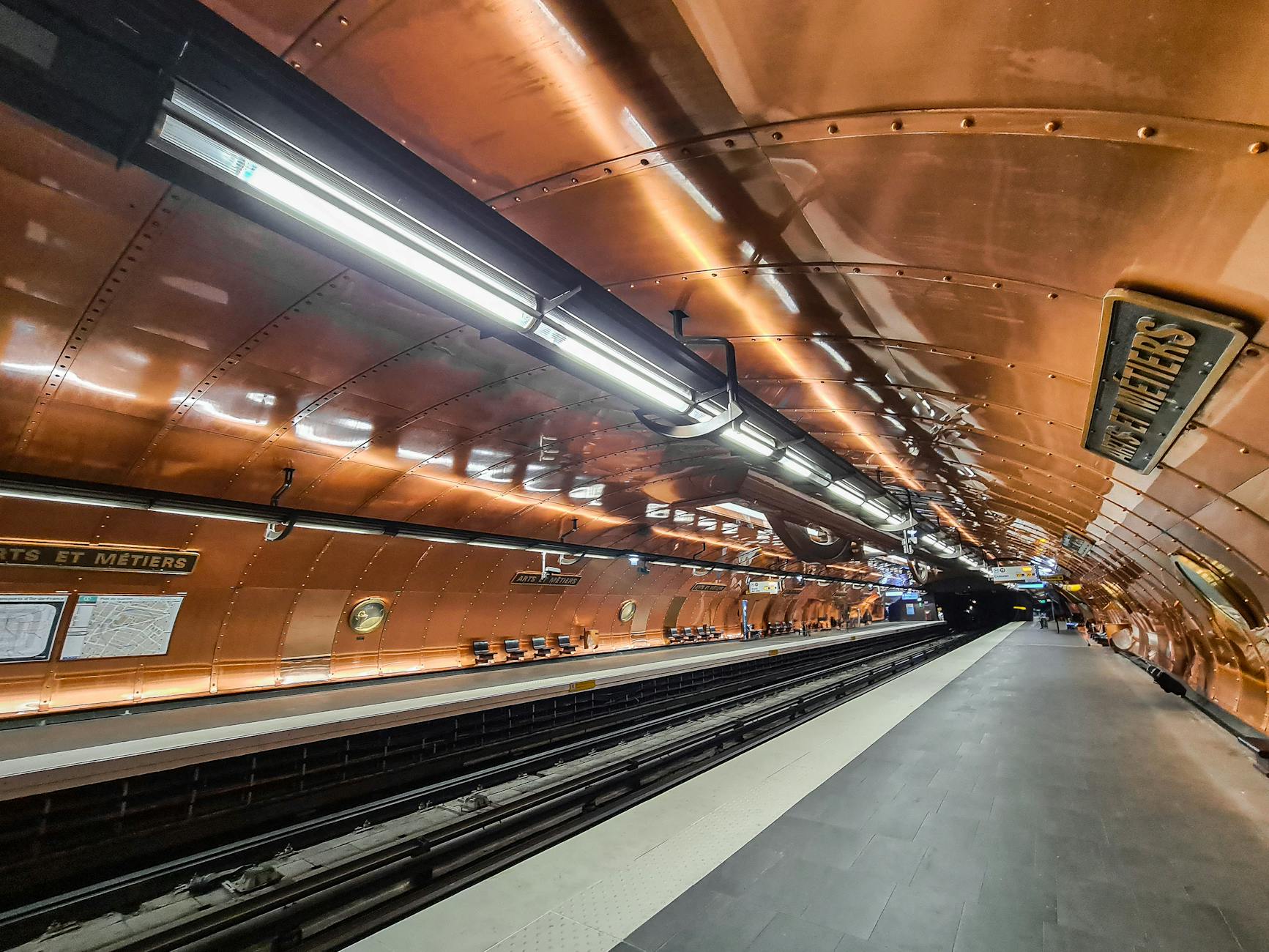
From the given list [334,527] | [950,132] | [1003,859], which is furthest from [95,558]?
[1003,859]

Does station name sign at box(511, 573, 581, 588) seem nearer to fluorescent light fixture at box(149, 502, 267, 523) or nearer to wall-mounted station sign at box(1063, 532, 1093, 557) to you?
fluorescent light fixture at box(149, 502, 267, 523)

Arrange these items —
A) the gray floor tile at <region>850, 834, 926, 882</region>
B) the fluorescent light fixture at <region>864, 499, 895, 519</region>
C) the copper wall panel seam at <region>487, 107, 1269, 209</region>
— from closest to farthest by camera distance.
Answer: the copper wall panel seam at <region>487, 107, 1269, 209</region> < the gray floor tile at <region>850, 834, 926, 882</region> < the fluorescent light fixture at <region>864, 499, 895, 519</region>

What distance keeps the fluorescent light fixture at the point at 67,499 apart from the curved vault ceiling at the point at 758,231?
383 millimetres

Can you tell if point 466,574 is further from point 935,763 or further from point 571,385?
point 935,763

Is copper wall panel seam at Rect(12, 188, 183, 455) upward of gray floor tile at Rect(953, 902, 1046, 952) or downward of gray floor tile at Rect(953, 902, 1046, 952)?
upward

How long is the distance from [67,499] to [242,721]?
10.3ft

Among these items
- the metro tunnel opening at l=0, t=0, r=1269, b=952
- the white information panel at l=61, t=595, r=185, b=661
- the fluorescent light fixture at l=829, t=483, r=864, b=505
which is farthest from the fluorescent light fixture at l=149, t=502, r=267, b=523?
the fluorescent light fixture at l=829, t=483, r=864, b=505

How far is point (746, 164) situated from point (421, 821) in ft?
23.9

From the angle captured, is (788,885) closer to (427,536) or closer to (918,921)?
(918,921)

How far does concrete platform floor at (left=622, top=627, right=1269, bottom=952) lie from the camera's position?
10.5ft

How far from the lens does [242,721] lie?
6406 mm

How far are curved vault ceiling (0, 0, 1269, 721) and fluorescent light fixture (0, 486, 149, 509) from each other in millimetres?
383

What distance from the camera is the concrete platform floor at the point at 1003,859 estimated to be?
3.20 m

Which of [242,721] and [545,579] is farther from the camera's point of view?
[545,579]
